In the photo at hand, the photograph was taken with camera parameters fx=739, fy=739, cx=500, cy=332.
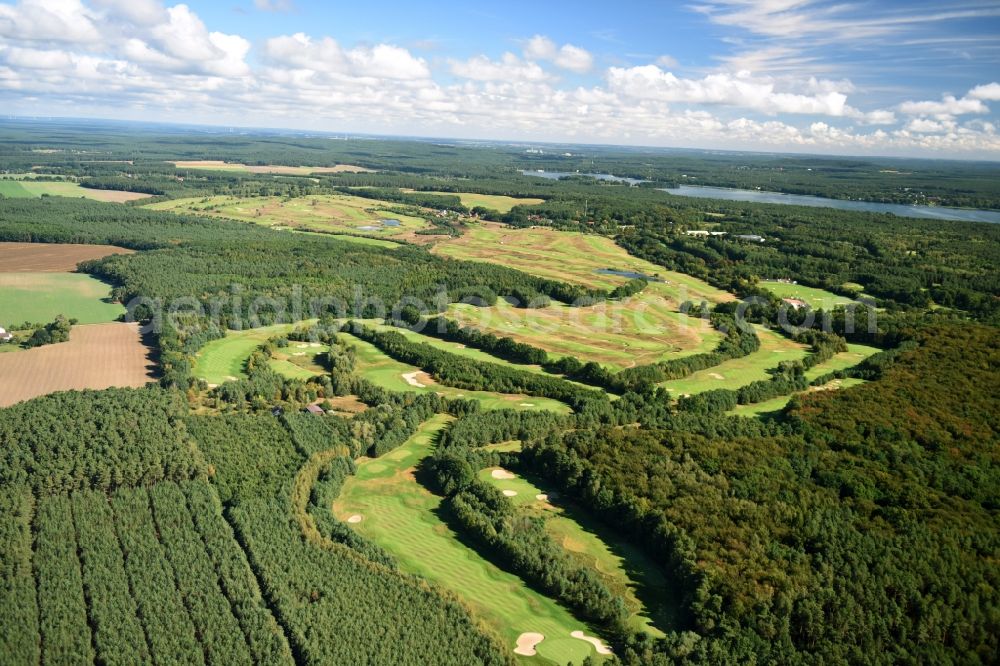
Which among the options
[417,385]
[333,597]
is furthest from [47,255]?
[333,597]

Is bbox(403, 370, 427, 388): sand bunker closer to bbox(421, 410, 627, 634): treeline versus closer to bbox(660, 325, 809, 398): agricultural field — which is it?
bbox(421, 410, 627, 634): treeline

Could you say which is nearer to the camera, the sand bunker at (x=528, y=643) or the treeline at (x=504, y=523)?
the sand bunker at (x=528, y=643)

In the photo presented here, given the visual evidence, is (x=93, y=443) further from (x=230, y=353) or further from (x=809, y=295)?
(x=809, y=295)

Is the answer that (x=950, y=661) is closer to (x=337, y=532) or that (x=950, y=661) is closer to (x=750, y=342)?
(x=337, y=532)

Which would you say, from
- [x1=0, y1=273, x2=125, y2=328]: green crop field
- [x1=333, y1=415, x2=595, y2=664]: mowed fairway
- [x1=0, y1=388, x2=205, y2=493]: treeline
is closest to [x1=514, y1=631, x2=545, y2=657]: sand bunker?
[x1=333, y1=415, x2=595, y2=664]: mowed fairway

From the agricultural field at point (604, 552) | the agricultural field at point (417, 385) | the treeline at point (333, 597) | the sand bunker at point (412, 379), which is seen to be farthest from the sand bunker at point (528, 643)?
the sand bunker at point (412, 379)

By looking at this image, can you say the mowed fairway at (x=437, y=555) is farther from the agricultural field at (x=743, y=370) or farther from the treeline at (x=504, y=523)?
the agricultural field at (x=743, y=370)
